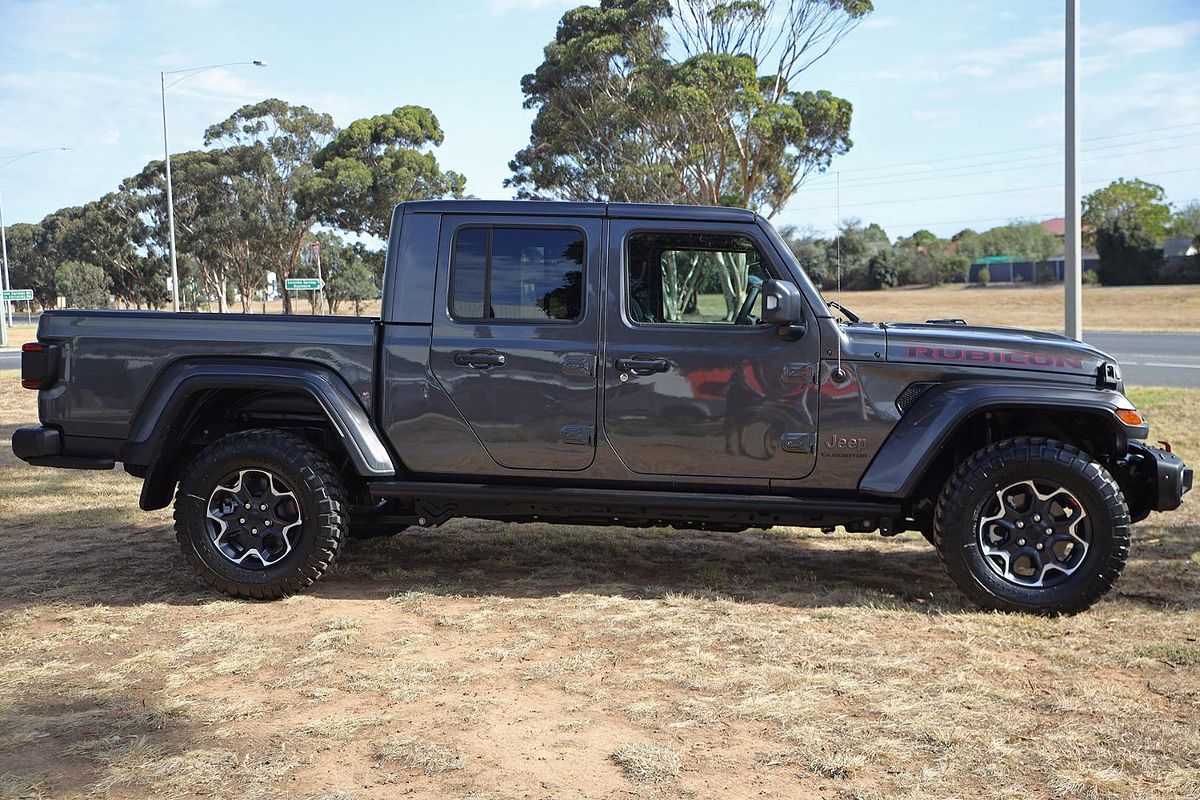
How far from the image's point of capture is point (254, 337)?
219 inches

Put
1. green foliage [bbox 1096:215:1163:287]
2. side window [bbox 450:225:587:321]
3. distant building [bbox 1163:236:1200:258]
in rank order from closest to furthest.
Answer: side window [bbox 450:225:587:321] → green foliage [bbox 1096:215:1163:287] → distant building [bbox 1163:236:1200:258]

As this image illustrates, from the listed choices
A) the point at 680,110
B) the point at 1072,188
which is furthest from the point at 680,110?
the point at 1072,188

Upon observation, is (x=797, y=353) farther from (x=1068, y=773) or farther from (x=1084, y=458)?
(x=1068, y=773)

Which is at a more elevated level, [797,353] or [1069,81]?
[1069,81]

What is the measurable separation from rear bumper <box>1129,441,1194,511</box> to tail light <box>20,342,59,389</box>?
5490mm

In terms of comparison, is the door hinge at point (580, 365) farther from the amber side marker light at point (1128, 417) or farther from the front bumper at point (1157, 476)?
the front bumper at point (1157, 476)

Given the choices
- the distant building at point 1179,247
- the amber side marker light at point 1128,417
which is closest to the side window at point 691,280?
the amber side marker light at point 1128,417

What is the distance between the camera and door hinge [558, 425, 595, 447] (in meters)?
5.40

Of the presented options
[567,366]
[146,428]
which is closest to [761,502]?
[567,366]

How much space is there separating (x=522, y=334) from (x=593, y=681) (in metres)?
1.88

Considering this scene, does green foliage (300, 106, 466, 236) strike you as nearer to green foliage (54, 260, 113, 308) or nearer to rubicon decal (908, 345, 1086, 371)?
green foliage (54, 260, 113, 308)

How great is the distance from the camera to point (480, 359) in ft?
17.9

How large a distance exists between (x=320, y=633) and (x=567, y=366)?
175 centimetres

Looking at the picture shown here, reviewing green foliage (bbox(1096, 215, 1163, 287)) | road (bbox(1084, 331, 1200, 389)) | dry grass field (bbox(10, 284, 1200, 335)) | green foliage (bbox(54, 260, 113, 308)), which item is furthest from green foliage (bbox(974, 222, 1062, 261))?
green foliage (bbox(54, 260, 113, 308))
